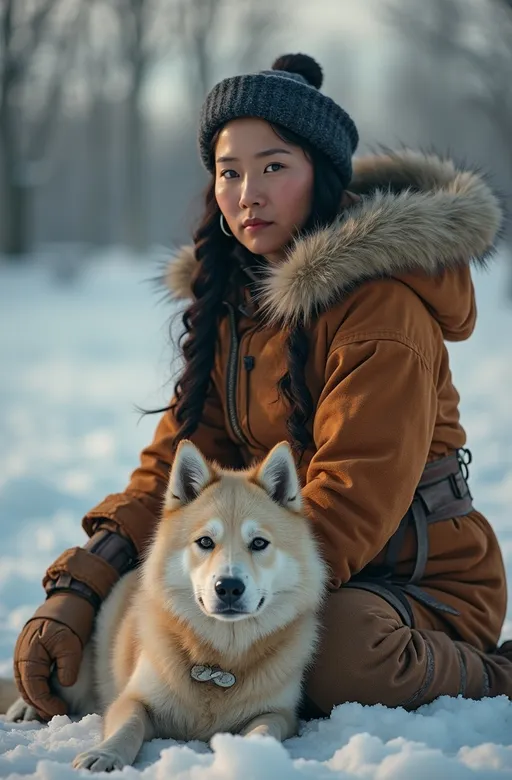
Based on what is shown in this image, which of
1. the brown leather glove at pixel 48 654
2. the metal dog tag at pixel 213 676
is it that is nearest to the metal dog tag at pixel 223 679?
the metal dog tag at pixel 213 676

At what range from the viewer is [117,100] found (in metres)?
27.0

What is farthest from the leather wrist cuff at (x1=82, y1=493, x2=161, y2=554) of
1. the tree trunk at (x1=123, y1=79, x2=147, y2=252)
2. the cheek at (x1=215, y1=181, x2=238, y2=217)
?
the tree trunk at (x1=123, y1=79, x2=147, y2=252)

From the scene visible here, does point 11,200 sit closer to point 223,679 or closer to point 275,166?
point 275,166

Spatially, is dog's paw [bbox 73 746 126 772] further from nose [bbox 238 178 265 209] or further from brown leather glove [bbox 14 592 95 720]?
nose [bbox 238 178 265 209]

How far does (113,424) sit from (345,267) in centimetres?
500

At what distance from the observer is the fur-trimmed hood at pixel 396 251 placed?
2.64m

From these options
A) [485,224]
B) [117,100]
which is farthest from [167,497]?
[117,100]

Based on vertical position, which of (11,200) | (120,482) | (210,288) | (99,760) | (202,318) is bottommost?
(99,760)

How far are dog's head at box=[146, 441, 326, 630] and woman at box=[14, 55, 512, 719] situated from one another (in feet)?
0.49

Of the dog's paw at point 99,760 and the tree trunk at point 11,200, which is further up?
the tree trunk at point 11,200

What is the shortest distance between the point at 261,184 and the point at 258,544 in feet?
3.84

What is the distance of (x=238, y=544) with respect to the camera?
7.36ft

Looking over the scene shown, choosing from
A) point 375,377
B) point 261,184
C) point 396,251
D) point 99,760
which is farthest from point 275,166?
point 99,760

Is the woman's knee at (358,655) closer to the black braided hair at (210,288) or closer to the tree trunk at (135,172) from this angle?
the black braided hair at (210,288)
